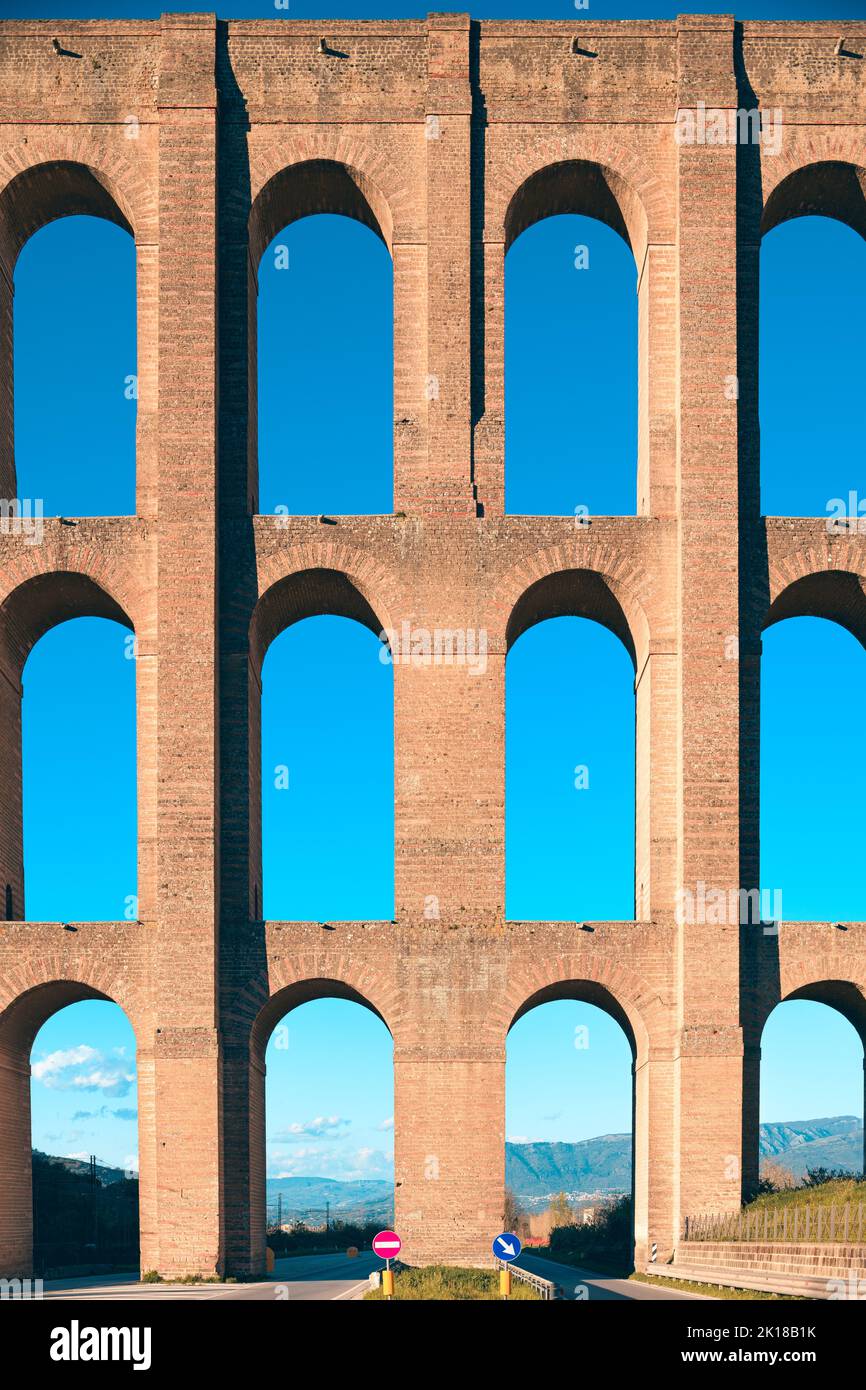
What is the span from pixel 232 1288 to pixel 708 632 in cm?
1386

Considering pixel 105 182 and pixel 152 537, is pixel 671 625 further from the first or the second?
pixel 105 182

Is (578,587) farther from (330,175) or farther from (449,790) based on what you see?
(330,175)

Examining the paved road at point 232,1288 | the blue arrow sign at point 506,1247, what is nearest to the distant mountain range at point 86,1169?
the paved road at point 232,1288

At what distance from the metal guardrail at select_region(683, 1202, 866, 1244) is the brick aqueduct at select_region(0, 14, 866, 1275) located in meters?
0.47

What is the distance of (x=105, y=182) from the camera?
31219 millimetres

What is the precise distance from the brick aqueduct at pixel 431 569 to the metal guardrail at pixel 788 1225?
47cm

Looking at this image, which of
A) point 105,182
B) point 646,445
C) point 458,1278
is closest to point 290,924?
point 458,1278

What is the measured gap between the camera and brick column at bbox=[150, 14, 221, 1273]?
2770cm

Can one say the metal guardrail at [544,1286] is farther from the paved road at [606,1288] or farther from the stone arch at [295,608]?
the stone arch at [295,608]

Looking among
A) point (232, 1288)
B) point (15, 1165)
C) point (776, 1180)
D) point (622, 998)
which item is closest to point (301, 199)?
point (622, 998)

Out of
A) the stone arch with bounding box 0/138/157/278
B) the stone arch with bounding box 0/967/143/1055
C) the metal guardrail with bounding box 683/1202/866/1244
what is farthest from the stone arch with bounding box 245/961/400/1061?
the stone arch with bounding box 0/138/157/278

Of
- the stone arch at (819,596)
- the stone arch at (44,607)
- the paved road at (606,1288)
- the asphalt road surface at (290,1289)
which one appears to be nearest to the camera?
the paved road at (606,1288)

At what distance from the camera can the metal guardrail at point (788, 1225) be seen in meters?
21.5
